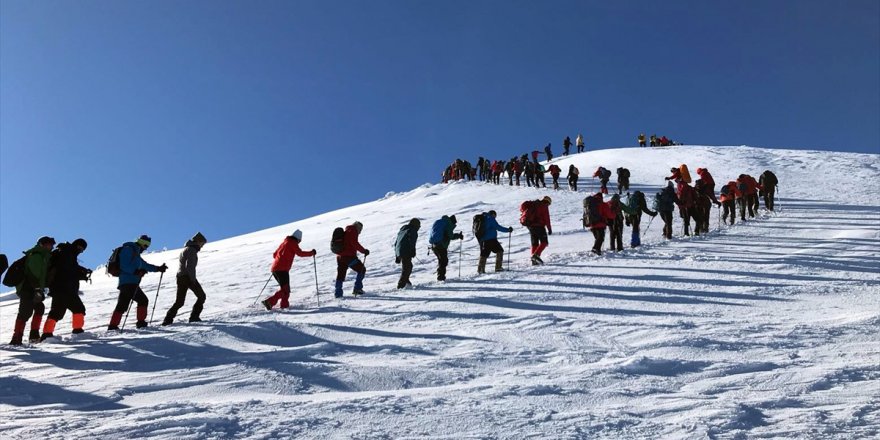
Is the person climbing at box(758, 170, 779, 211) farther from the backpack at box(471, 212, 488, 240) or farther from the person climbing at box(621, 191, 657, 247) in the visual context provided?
the backpack at box(471, 212, 488, 240)

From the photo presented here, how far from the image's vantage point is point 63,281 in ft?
29.1

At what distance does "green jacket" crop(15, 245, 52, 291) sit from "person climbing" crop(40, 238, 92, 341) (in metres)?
0.09

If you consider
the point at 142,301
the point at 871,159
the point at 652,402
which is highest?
the point at 871,159

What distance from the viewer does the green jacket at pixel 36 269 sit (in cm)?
862

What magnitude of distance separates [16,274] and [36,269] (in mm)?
245

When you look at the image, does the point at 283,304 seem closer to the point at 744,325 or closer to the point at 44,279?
the point at 44,279

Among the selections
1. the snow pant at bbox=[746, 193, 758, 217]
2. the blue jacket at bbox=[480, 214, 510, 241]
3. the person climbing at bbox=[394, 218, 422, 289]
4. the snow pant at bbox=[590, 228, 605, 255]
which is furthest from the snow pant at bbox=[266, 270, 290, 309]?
the snow pant at bbox=[746, 193, 758, 217]

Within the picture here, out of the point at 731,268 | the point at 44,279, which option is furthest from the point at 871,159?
the point at 44,279

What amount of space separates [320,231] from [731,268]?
1887cm

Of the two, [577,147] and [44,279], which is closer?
[44,279]

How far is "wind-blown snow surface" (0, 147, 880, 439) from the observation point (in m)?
4.79

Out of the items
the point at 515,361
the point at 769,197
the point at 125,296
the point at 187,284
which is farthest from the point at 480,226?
the point at 769,197

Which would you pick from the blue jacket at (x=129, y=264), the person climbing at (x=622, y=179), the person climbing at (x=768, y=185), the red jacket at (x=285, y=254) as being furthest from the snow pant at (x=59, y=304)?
the person climbing at (x=622, y=179)

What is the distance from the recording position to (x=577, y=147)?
161ft
